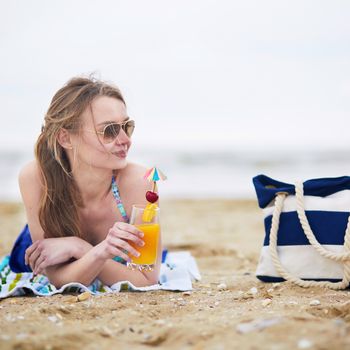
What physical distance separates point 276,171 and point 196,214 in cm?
765

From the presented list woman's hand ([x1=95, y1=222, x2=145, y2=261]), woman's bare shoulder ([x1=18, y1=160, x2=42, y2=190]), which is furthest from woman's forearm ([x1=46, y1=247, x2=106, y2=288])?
woman's bare shoulder ([x1=18, y1=160, x2=42, y2=190])

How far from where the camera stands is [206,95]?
1789cm

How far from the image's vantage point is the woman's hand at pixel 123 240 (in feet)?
7.93

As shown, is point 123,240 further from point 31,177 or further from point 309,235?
point 309,235

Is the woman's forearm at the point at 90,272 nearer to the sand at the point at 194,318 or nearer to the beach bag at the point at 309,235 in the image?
the sand at the point at 194,318

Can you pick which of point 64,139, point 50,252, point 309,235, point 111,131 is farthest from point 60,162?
point 309,235

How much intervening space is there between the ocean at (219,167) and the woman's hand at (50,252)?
695 cm

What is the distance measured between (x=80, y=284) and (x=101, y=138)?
0.77 meters

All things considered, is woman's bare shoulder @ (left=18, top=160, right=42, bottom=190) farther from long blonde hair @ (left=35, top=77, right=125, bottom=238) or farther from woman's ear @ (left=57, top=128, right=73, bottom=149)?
woman's ear @ (left=57, top=128, right=73, bottom=149)

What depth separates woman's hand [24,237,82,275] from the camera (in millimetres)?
2717

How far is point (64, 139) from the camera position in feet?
9.23

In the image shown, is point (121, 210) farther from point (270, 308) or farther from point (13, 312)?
point (270, 308)

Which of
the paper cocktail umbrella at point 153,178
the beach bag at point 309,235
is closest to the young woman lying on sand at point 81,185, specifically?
the paper cocktail umbrella at point 153,178

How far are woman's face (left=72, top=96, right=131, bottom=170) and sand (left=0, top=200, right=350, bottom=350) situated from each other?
713mm
